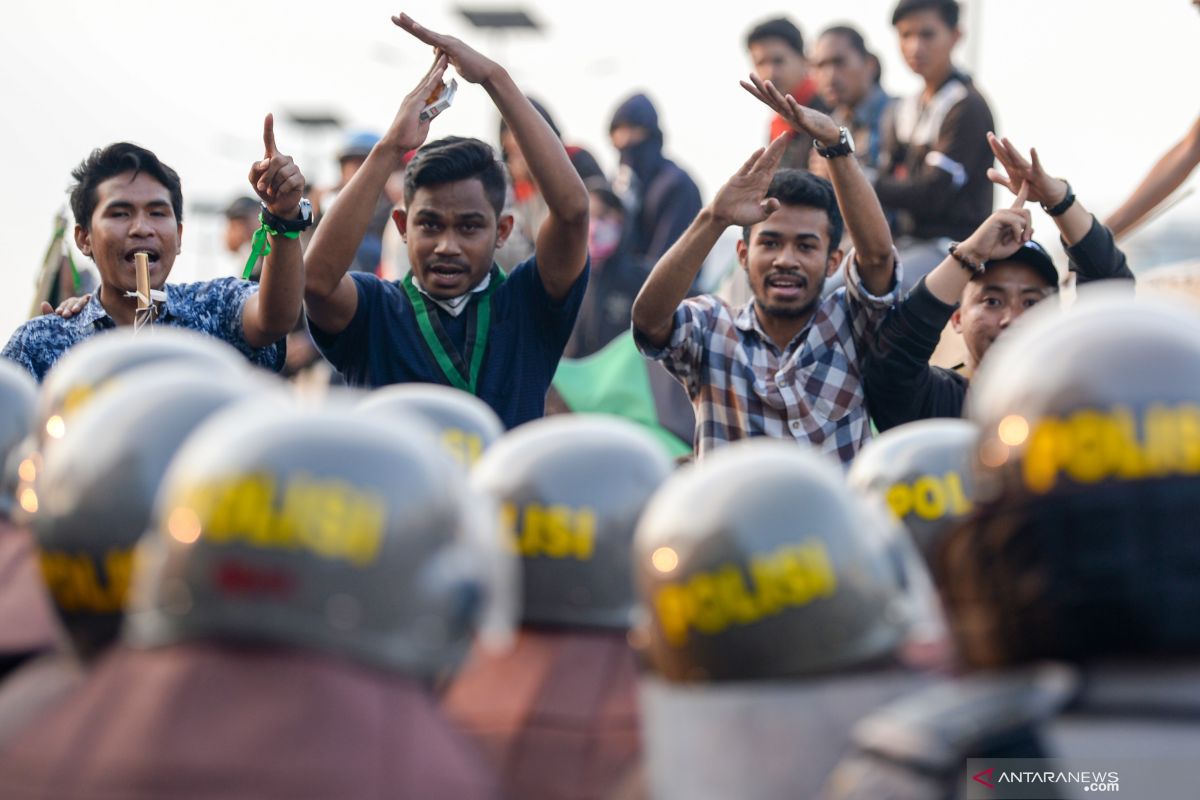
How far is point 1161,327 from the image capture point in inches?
103

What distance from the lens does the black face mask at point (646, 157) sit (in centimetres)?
885

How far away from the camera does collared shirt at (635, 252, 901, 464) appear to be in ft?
18.1

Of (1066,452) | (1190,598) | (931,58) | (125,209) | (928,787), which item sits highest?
(931,58)

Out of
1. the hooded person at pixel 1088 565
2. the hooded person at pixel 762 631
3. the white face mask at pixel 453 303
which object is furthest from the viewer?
the white face mask at pixel 453 303

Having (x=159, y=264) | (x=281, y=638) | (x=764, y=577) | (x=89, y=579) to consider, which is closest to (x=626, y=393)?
(x=159, y=264)

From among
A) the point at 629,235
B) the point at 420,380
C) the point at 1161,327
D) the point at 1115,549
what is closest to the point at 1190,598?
the point at 1115,549

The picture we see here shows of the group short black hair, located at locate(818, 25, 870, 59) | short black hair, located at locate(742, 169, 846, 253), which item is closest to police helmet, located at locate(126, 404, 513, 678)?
short black hair, located at locate(742, 169, 846, 253)

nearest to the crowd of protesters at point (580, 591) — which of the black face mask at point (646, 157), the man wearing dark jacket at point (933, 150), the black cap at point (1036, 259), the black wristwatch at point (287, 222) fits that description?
the black wristwatch at point (287, 222)

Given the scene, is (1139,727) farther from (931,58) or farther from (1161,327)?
(931,58)

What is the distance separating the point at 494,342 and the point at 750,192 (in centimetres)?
91

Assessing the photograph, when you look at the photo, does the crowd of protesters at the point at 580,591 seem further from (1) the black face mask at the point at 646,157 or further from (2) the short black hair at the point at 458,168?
(1) the black face mask at the point at 646,157

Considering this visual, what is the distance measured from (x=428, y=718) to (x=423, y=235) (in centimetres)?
320

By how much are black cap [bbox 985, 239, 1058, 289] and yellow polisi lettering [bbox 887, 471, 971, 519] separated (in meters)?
2.36

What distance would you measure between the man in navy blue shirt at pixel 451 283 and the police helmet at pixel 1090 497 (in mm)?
2753
